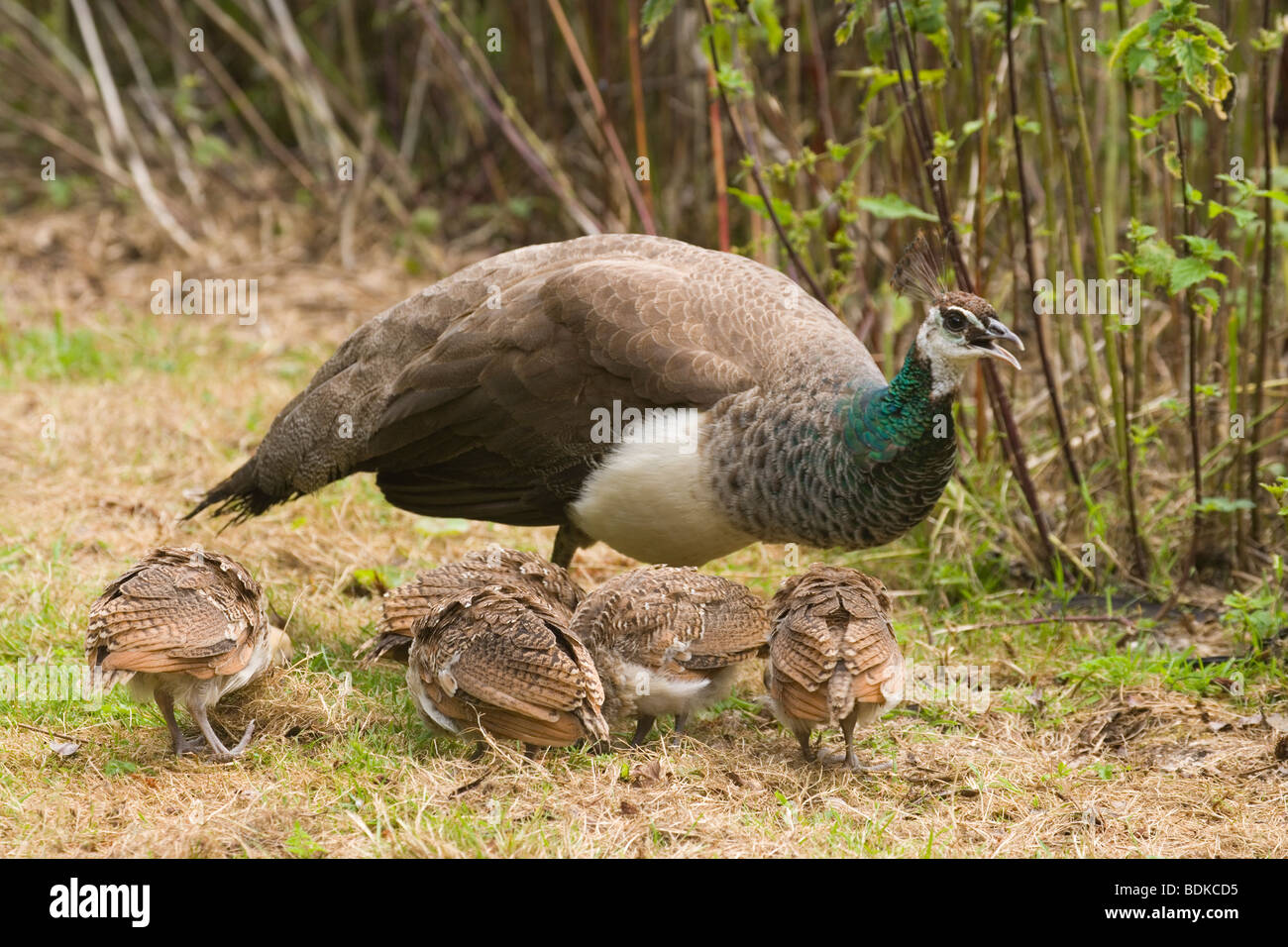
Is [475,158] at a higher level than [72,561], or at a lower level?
higher

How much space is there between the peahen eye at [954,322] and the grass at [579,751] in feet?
3.34

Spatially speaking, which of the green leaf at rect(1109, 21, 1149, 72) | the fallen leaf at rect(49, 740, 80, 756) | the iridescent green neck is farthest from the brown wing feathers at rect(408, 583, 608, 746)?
the green leaf at rect(1109, 21, 1149, 72)

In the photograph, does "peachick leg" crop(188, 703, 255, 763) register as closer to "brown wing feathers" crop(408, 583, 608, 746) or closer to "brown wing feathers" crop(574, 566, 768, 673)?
"brown wing feathers" crop(408, 583, 608, 746)

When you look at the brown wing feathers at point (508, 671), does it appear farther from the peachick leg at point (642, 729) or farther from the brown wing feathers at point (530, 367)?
the brown wing feathers at point (530, 367)

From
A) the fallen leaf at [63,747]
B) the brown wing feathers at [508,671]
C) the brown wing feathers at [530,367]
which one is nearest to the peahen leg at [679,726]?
the brown wing feathers at [508,671]

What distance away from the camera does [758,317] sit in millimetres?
4094

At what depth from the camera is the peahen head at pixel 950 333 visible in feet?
12.1

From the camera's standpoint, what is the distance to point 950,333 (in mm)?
3721

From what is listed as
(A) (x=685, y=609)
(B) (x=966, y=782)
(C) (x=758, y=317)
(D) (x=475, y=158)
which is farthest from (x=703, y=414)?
(D) (x=475, y=158)

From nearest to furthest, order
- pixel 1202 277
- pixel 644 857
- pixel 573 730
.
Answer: pixel 644 857 < pixel 573 730 < pixel 1202 277

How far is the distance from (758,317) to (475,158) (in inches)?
181

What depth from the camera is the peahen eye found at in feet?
12.1

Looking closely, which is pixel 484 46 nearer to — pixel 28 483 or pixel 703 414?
pixel 28 483

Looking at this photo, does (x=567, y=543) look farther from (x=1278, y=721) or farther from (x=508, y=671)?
(x=1278, y=721)
